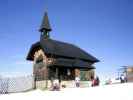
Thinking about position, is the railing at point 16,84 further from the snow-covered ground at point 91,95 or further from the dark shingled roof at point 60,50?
the snow-covered ground at point 91,95

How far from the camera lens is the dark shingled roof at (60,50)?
32931mm

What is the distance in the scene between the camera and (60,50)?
34.7 meters

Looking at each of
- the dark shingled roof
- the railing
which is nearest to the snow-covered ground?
the railing

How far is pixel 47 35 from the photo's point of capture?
37875 mm

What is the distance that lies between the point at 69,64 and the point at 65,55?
1778 mm

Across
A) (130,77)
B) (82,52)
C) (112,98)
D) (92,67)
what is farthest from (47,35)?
(112,98)

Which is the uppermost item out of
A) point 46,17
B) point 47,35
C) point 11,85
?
point 46,17

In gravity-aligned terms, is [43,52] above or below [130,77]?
above

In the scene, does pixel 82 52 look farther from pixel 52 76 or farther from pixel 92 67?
pixel 52 76

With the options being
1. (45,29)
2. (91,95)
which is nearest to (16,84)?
(45,29)

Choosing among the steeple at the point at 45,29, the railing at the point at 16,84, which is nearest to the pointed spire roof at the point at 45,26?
the steeple at the point at 45,29

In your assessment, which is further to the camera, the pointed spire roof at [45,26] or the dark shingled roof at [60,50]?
the pointed spire roof at [45,26]

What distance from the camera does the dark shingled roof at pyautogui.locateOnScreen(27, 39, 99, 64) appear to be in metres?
32.9

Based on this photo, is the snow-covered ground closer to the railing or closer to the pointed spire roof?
the railing
